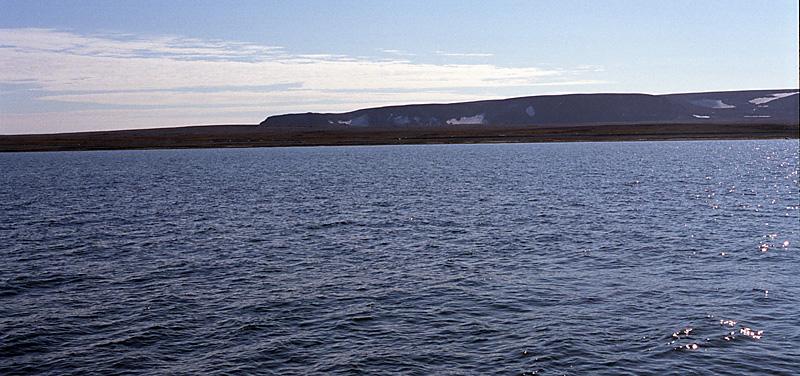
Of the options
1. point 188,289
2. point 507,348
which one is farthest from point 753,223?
point 188,289

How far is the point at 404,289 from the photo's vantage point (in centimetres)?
3344

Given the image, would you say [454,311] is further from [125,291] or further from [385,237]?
[385,237]

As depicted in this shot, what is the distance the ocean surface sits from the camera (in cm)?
2383

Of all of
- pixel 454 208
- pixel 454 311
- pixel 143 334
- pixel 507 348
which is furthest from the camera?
pixel 454 208

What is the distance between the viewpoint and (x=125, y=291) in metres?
33.4

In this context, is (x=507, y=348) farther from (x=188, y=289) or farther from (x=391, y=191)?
(x=391, y=191)

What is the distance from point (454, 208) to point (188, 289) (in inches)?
1513

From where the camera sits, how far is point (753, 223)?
55.3m

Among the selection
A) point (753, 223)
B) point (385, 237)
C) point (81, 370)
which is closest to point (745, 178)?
point (753, 223)

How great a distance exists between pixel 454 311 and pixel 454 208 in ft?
129

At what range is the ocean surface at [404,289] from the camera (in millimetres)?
23828

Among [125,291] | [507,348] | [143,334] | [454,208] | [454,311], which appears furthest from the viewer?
[454,208]

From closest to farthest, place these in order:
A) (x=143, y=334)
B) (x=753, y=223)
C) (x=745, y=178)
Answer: (x=143, y=334), (x=753, y=223), (x=745, y=178)

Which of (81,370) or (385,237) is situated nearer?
(81,370)
